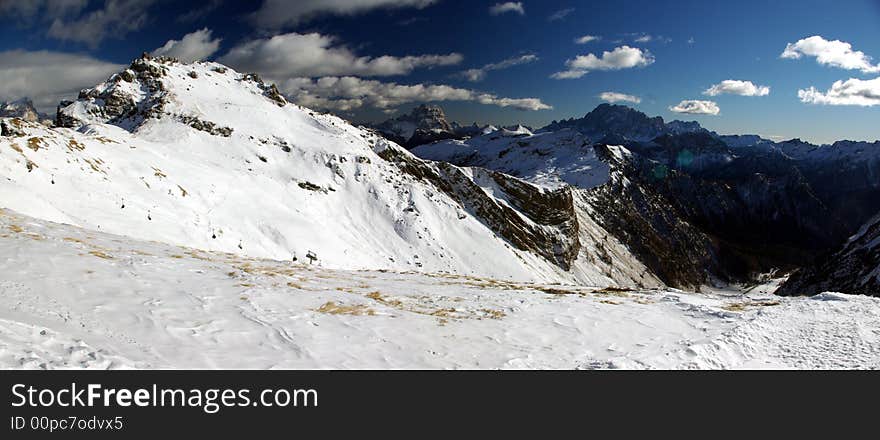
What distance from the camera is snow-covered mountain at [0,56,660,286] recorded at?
36281 mm

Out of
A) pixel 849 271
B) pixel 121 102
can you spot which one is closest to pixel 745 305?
pixel 849 271

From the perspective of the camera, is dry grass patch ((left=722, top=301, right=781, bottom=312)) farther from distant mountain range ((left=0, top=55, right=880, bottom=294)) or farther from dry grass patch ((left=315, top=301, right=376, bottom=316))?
distant mountain range ((left=0, top=55, right=880, bottom=294))

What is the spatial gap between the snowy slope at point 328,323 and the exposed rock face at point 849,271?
74.6 m

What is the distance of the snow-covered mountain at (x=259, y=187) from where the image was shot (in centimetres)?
3628

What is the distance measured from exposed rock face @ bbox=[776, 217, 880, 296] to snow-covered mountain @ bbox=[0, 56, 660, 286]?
176ft

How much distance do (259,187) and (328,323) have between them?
60.4 m

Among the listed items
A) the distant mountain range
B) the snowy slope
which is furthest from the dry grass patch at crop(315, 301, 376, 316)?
the distant mountain range

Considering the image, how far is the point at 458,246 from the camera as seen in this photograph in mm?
93312

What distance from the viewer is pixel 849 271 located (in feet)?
307

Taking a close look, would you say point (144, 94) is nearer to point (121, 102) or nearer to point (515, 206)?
point (121, 102)
